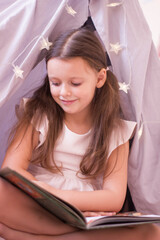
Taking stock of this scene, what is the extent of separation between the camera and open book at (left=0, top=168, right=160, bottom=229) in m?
0.63

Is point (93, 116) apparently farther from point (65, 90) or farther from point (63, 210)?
point (63, 210)

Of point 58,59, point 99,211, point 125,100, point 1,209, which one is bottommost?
point 99,211

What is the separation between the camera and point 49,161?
3.50 feet

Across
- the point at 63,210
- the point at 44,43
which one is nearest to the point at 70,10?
the point at 44,43

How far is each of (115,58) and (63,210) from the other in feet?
1.75

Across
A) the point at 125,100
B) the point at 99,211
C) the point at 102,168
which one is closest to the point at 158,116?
the point at 125,100

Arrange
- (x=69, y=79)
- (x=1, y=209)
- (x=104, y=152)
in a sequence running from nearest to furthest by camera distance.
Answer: (x=1, y=209) < (x=69, y=79) < (x=104, y=152)

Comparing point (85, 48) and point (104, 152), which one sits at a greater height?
point (85, 48)

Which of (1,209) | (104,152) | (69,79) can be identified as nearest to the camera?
(1,209)

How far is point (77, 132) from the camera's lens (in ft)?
3.61

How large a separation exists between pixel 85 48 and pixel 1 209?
1.55 feet

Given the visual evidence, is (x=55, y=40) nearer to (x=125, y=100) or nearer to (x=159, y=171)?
(x=125, y=100)

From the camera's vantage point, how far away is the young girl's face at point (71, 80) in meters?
0.94

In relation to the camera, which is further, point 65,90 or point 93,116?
point 93,116
